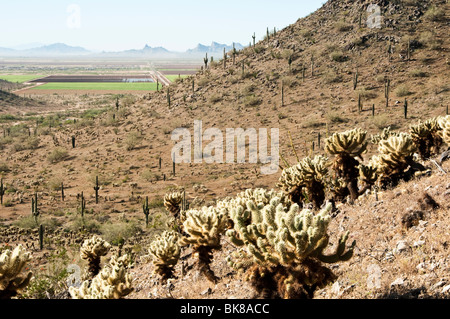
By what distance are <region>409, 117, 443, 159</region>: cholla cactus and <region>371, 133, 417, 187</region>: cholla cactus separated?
3.02 m

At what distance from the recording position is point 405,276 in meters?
6.04

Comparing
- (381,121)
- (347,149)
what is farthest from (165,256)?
(381,121)

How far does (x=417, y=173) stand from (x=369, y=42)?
44.2 meters

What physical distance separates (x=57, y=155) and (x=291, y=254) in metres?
Answer: 42.5

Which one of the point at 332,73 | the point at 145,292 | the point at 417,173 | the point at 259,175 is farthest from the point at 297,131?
the point at 145,292

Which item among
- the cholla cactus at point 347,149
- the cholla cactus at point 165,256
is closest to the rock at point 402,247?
the cholla cactus at point 347,149

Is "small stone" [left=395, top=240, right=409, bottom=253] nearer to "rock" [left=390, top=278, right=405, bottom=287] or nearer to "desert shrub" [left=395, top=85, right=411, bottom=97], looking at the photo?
"rock" [left=390, top=278, right=405, bottom=287]

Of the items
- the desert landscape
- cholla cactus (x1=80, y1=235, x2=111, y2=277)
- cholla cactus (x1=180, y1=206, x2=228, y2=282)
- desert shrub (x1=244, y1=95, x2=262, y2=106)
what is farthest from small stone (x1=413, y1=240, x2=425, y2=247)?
desert shrub (x1=244, y1=95, x2=262, y2=106)

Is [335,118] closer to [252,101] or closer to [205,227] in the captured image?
[252,101]

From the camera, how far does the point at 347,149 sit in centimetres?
987

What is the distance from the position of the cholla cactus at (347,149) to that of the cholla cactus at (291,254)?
4728 millimetres

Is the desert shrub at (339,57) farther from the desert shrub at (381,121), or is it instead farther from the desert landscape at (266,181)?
the desert shrub at (381,121)

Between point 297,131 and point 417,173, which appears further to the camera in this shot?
point 297,131
